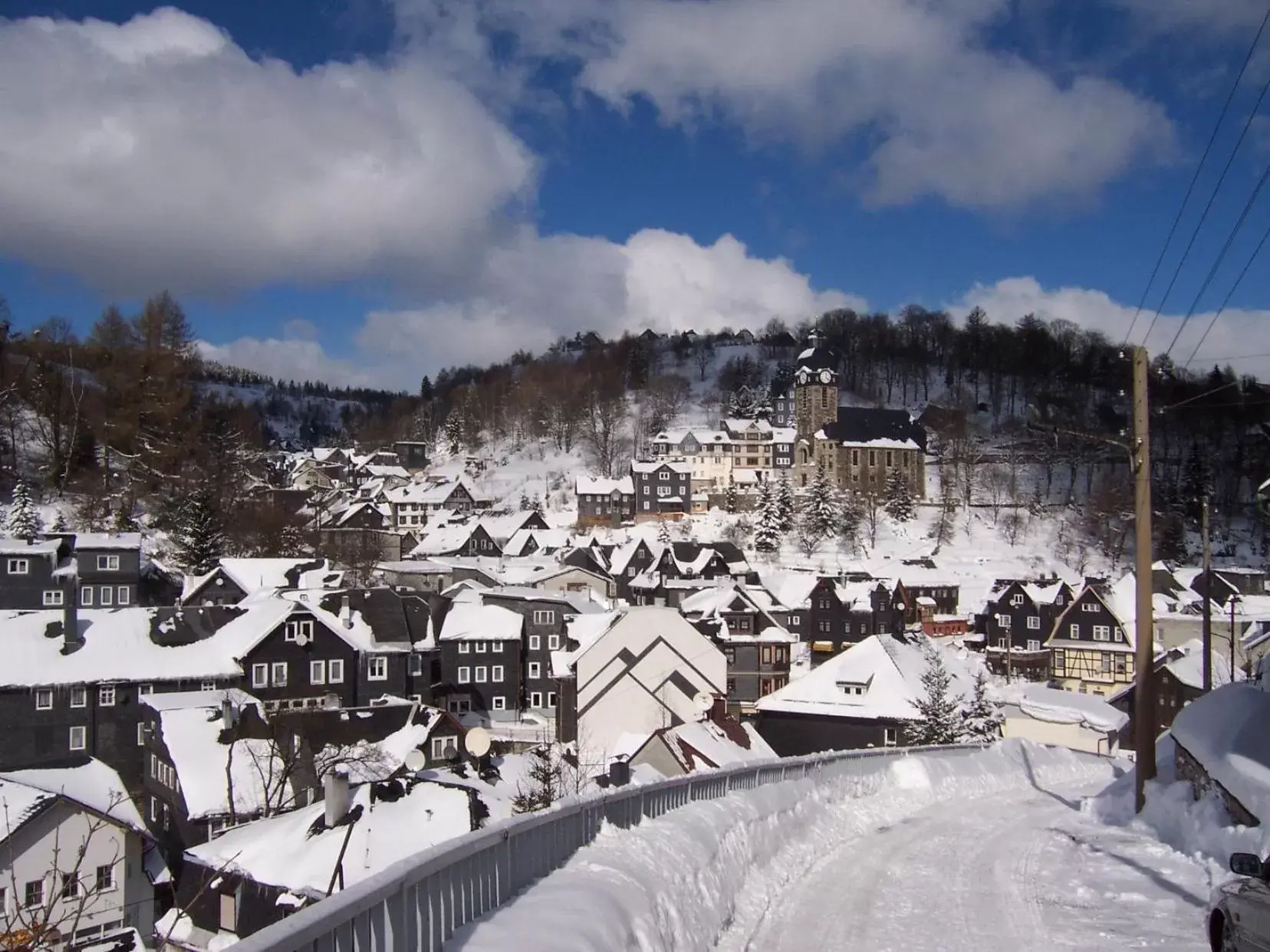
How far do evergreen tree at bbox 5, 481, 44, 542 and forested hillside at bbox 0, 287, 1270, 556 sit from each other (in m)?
3.43

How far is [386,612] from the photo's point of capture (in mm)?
44812

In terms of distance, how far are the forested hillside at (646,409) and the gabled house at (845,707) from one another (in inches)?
587

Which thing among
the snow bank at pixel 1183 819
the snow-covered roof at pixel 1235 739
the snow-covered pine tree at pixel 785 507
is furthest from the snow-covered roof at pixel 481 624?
the snow-covered pine tree at pixel 785 507

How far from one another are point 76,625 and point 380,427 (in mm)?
127549

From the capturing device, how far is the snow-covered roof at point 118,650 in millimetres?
35500

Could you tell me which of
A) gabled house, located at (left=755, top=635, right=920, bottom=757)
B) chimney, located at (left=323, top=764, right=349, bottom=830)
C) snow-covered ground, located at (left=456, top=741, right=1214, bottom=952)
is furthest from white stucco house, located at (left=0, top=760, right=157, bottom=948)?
gabled house, located at (left=755, top=635, right=920, bottom=757)

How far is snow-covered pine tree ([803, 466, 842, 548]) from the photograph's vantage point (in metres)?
85.8

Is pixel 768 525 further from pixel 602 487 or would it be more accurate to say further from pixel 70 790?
pixel 70 790

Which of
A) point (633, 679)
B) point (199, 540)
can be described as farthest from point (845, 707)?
point (199, 540)

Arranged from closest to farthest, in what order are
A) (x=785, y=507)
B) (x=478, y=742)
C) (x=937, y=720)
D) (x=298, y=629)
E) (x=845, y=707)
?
(x=478, y=742) < (x=937, y=720) < (x=845, y=707) < (x=298, y=629) < (x=785, y=507)

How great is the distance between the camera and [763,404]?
128 m

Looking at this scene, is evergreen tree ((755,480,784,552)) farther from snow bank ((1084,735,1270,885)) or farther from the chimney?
snow bank ((1084,735,1270,885))

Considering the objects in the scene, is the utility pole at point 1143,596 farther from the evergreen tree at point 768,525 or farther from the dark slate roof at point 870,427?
the dark slate roof at point 870,427

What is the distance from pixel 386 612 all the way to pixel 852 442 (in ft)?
233
